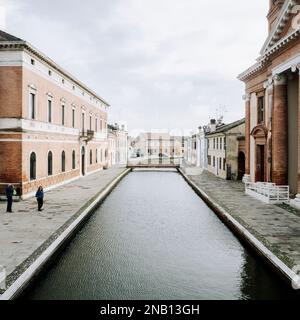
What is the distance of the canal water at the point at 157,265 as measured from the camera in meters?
8.76

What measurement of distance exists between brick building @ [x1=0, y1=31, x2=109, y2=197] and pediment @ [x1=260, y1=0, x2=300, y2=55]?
13517 mm

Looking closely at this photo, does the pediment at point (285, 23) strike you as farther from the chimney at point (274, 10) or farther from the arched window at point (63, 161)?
the arched window at point (63, 161)

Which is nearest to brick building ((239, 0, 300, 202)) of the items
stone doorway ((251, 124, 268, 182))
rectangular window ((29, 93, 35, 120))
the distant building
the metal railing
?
stone doorway ((251, 124, 268, 182))

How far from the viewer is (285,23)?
752 inches

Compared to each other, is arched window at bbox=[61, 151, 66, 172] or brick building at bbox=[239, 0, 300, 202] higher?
brick building at bbox=[239, 0, 300, 202]

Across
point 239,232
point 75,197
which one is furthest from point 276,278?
point 75,197

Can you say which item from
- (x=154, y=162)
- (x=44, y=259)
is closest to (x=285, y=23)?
(x=44, y=259)

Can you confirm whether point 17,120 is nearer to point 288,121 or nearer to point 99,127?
point 288,121

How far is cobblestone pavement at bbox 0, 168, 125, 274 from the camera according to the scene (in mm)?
10528

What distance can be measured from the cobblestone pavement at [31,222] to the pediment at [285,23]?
1355cm

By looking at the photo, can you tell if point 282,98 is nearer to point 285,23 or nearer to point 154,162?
point 285,23

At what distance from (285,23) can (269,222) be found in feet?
35.4

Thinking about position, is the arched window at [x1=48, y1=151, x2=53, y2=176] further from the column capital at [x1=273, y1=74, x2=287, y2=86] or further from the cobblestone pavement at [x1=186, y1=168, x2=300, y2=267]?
the column capital at [x1=273, y1=74, x2=287, y2=86]

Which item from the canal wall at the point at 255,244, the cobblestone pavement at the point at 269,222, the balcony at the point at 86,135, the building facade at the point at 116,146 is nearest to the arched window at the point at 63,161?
the balcony at the point at 86,135
